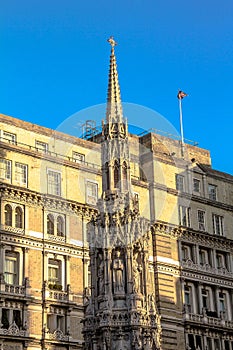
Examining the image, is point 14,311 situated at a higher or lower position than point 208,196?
lower

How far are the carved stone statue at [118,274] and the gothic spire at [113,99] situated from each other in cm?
951

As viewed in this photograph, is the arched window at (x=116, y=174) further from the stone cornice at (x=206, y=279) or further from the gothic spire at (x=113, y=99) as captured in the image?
the stone cornice at (x=206, y=279)

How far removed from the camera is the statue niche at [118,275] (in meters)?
46.5

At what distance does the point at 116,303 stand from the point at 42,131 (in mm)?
26040

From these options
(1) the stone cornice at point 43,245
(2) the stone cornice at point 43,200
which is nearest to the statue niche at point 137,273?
(2) the stone cornice at point 43,200

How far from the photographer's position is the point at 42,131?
6894 centimetres

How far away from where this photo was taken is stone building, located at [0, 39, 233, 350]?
4694 centimetres

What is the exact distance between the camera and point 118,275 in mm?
46781

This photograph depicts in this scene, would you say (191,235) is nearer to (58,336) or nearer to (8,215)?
(58,336)

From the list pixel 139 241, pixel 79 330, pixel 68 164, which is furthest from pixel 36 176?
pixel 139 241

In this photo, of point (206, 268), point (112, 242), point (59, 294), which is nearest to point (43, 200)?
point (59, 294)

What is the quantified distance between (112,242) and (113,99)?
1011cm

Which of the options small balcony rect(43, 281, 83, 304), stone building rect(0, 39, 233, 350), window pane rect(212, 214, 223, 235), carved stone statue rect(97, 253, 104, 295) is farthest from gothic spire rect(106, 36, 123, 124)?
window pane rect(212, 214, 223, 235)

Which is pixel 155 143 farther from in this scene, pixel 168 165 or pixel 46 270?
pixel 46 270
